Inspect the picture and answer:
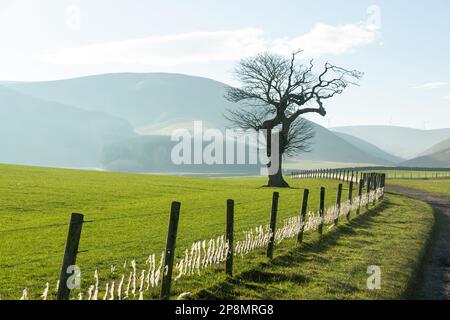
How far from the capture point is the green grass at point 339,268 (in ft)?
39.1

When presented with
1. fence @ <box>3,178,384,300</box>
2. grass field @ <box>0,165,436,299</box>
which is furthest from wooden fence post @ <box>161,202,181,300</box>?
grass field @ <box>0,165,436,299</box>

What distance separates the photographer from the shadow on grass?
11.6 metres

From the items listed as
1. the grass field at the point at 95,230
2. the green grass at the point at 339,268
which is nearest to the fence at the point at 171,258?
the grass field at the point at 95,230

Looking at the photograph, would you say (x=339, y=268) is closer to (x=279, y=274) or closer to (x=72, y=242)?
(x=279, y=274)

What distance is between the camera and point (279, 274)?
44.5 feet

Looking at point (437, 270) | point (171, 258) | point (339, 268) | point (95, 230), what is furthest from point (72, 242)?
point (95, 230)

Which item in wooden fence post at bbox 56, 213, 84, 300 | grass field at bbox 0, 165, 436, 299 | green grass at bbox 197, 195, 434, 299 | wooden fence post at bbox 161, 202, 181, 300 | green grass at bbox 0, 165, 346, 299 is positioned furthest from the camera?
green grass at bbox 0, 165, 346, 299

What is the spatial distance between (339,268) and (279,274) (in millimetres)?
2085

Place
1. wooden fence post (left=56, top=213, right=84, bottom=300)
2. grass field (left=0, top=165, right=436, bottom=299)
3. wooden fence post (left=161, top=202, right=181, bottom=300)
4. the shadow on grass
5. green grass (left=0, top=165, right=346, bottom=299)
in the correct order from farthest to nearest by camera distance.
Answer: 1. green grass (left=0, top=165, right=346, bottom=299)
2. grass field (left=0, top=165, right=436, bottom=299)
3. the shadow on grass
4. wooden fence post (left=161, top=202, right=181, bottom=300)
5. wooden fence post (left=56, top=213, right=84, bottom=300)

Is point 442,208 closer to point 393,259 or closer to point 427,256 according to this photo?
point 427,256

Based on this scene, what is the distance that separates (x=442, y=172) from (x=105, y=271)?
10313 centimetres

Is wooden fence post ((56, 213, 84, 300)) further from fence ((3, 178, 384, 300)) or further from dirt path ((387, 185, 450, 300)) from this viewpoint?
dirt path ((387, 185, 450, 300))

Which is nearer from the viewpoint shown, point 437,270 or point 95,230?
point 437,270
